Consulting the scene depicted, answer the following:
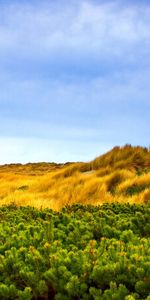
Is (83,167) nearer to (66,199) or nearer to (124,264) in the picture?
(66,199)

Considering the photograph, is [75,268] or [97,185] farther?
[97,185]

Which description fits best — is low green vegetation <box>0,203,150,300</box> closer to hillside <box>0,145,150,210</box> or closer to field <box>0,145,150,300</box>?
field <box>0,145,150,300</box>

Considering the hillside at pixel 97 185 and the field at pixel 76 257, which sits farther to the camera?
the hillside at pixel 97 185

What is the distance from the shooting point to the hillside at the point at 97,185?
13180 mm

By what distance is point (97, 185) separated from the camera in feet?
49.1

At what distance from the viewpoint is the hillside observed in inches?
519

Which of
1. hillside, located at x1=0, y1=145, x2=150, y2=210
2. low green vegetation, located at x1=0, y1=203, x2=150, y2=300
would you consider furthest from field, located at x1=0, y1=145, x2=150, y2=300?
hillside, located at x1=0, y1=145, x2=150, y2=210

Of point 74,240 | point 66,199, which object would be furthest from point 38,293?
point 66,199

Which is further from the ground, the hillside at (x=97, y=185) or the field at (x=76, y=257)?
the hillside at (x=97, y=185)

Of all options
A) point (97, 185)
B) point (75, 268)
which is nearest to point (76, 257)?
point (75, 268)

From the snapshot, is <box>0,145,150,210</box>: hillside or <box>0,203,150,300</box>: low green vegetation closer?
<box>0,203,150,300</box>: low green vegetation

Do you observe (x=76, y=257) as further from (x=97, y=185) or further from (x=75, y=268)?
(x=97, y=185)

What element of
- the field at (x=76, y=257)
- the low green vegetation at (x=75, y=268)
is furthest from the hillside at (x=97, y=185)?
the low green vegetation at (x=75, y=268)

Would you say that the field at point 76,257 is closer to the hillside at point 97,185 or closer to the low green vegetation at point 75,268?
the low green vegetation at point 75,268
